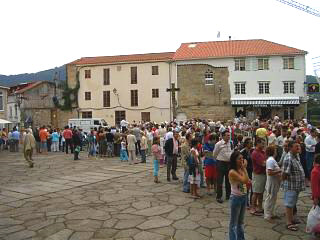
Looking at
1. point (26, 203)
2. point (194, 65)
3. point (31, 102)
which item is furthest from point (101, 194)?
point (31, 102)

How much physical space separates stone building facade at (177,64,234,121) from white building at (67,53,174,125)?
2211mm

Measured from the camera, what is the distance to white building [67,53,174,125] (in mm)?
40469

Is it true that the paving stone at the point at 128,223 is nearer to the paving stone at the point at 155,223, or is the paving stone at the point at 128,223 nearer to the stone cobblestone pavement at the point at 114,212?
the stone cobblestone pavement at the point at 114,212

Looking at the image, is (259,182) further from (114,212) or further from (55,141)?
(55,141)

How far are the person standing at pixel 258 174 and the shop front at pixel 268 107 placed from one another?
2965 cm

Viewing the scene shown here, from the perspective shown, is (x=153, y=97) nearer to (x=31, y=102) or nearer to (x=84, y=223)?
(x=31, y=102)

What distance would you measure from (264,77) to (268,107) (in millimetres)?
3354

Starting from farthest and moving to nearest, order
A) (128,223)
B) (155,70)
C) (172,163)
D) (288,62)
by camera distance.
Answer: (155,70), (288,62), (172,163), (128,223)

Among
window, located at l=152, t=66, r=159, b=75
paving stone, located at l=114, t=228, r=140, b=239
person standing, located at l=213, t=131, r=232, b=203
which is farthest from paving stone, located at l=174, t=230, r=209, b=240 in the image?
window, located at l=152, t=66, r=159, b=75

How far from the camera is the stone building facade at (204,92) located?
3766 cm

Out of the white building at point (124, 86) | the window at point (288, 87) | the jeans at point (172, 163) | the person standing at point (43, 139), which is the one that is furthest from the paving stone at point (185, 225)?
the white building at point (124, 86)

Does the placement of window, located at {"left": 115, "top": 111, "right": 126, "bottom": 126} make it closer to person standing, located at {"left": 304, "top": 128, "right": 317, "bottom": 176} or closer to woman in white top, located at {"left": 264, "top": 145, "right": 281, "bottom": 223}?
person standing, located at {"left": 304, "top": 128, "right": 317, "bottom": 176}

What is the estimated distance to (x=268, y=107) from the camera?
3631 centimetres

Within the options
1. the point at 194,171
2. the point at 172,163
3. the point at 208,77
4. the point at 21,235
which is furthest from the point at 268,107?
the point at 21,235
